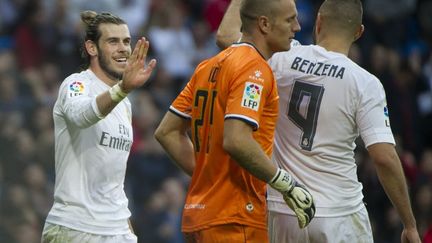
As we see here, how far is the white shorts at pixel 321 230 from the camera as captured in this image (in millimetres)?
7250

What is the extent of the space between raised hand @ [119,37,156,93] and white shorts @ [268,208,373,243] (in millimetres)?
1268

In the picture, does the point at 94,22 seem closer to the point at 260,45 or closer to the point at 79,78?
the point at 79,78

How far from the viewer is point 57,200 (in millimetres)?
7418

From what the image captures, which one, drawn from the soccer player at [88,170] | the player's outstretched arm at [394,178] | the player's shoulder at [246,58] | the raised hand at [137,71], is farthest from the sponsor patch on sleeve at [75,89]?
the player's outstretched arm at [394,178]

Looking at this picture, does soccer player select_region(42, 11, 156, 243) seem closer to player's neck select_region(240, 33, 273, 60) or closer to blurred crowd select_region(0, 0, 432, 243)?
player's neck select_region(240, 33, 273, 60)

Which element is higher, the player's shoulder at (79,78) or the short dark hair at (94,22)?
the short dark hair at (94,22)

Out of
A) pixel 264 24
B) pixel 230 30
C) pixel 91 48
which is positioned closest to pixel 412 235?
pixel 264 24

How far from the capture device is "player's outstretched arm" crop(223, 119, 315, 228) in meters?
6.50

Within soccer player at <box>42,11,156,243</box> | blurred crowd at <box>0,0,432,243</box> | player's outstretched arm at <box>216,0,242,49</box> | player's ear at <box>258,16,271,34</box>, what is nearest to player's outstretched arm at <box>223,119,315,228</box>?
player's ear at <box>258,16,271,34</box>

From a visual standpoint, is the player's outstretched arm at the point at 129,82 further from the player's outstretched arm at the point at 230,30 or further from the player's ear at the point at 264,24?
the player's outstretched arm at the point at 230,30

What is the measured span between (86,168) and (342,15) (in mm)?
1962

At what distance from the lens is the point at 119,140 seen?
24.7ft

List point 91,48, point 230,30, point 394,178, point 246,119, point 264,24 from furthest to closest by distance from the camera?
point 230,30, point 91,48, point 394,178, point 264,24, point 246,119

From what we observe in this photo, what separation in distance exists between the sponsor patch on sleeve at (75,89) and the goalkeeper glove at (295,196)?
4.95ft
